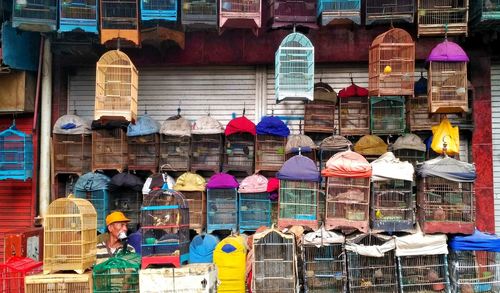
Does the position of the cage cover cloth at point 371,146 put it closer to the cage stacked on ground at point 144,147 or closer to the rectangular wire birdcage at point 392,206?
the rectangular wire birdcage at point 392,206

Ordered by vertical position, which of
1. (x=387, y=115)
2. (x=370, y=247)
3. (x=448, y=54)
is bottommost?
(x=370, y=247)

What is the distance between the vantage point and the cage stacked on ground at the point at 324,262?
848cm

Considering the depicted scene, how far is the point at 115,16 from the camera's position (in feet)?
31.4

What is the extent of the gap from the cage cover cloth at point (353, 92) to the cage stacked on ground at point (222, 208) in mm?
2991

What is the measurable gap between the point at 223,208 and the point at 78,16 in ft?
15.8

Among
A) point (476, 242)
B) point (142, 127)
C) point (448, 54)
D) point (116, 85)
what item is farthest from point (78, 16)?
point (476, 242)

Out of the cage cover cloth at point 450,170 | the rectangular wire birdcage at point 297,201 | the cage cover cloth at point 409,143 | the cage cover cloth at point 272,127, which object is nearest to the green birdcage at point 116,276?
the rectangular wire birdcage at point 297,201

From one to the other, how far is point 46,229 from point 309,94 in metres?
5.27

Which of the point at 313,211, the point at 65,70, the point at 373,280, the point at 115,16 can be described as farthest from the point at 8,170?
the point at 373,280

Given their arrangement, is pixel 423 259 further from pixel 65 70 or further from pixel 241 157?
pixel 65 70

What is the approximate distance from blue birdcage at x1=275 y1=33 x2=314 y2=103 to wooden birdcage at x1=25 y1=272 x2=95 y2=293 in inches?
188

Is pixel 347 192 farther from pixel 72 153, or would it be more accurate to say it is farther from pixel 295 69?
pixel 72 153

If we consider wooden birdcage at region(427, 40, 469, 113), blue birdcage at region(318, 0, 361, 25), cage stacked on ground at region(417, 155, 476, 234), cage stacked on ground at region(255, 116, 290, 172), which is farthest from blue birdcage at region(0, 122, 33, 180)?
wooden birdcage at region(427, 40, 469, 113)

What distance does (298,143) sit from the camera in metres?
9.75
